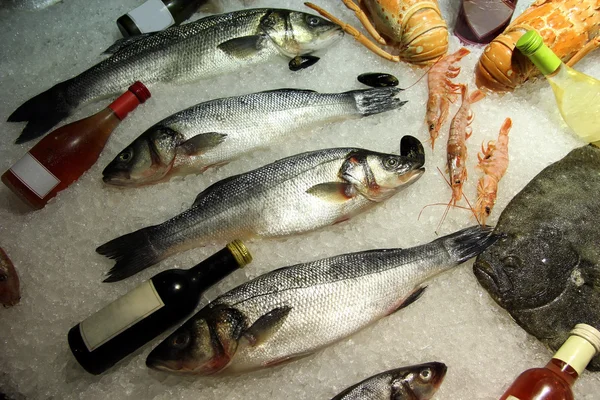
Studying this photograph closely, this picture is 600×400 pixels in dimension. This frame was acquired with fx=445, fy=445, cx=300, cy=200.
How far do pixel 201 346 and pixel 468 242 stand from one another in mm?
1161

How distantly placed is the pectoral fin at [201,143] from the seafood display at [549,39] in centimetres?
149

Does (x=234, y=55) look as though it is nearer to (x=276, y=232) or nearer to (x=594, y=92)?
(x=276, y=232)

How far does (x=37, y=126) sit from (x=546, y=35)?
106 inches

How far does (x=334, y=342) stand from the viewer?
177cm

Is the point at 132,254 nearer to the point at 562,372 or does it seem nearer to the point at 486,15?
the point at 562,372

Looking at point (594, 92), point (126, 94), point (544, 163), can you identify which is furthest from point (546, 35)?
point (126, 94)

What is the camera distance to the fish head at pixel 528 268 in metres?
1.90

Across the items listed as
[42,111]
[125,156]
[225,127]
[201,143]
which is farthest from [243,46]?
[42,111]

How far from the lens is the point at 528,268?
1920mm

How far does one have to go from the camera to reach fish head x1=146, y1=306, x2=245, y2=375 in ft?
5.31

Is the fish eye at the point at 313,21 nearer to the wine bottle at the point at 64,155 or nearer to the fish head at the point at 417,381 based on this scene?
the wine bottle at the point at 64,155

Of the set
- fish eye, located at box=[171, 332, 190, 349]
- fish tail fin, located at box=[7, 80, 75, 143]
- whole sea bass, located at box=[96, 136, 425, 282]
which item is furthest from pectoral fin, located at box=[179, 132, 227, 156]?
fish eye, located at box=[171, 332, 190, 349]

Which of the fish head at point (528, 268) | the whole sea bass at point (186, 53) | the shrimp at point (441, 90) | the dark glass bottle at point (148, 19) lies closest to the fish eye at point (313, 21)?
the whole sea bass at point (186, 53)

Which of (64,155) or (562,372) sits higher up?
(64,155)
